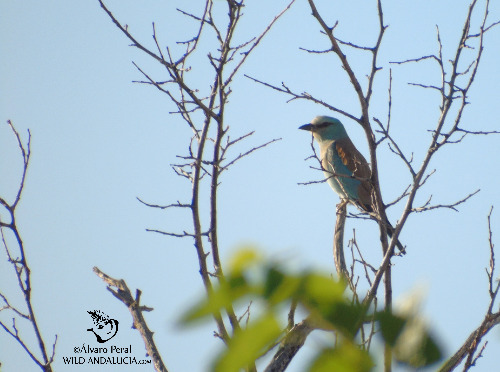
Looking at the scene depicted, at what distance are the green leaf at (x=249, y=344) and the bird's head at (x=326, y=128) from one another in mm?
8557

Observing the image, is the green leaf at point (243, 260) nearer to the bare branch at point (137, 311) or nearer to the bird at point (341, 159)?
the bare branch at point (137, 311)

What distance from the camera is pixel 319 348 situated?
63 cm

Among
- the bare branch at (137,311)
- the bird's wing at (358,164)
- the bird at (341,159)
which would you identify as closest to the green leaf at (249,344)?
the bare branch at (137,311)

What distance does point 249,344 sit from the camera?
0.59 metres

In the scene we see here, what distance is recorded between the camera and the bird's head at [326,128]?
912cm

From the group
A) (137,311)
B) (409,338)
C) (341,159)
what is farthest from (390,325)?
(341,159)

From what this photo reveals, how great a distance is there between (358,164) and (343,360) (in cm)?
760

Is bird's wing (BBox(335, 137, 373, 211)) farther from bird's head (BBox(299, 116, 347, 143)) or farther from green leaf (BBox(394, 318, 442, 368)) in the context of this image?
green leaf (BBox(394, 318, 442, 368))

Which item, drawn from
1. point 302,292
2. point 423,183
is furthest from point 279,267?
point 423,183

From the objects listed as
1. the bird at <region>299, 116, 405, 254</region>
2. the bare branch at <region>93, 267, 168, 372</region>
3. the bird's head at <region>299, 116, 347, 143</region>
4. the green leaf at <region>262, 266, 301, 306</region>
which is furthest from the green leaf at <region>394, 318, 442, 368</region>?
the bird's head at <region>299, 116, 347, 143</region>

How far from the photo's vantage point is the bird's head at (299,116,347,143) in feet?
29.9

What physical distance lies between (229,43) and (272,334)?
326 cm

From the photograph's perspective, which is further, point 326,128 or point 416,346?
point 326,128

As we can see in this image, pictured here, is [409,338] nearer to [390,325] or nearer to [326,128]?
[390,325]
